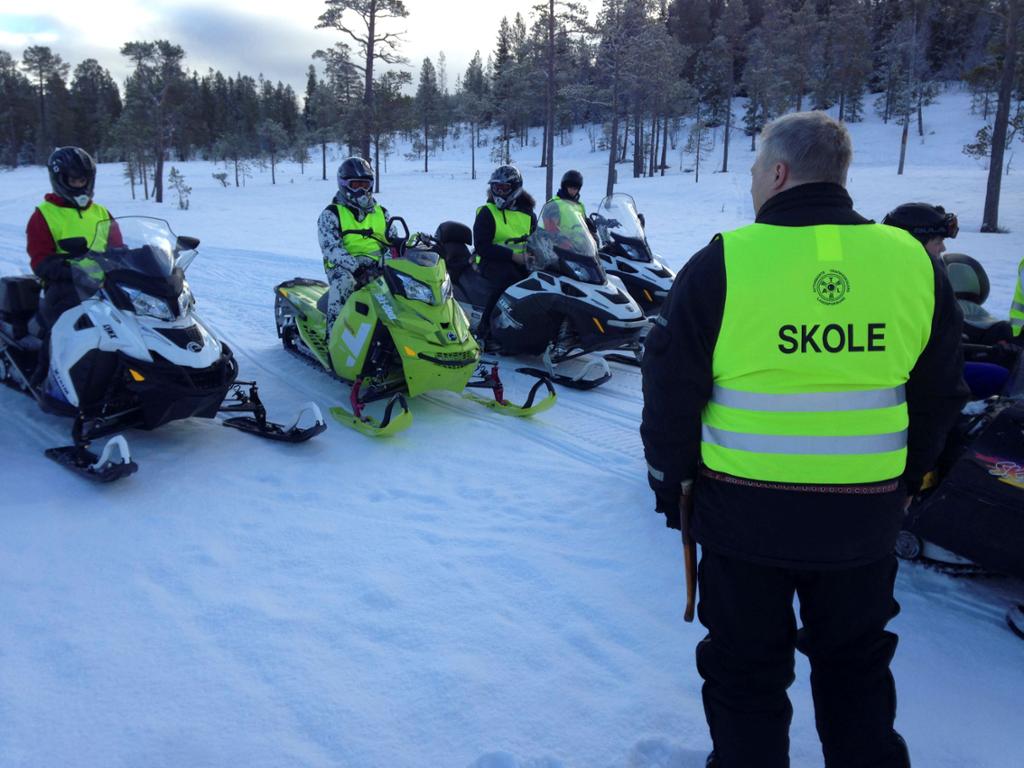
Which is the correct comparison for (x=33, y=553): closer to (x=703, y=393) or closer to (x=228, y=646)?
(x=228, y=646)

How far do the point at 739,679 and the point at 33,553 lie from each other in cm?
313

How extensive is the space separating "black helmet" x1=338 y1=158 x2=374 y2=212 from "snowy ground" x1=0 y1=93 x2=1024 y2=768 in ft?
6.44

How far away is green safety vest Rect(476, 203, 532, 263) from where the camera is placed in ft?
23.7

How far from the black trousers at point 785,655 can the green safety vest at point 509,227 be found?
5.68 m

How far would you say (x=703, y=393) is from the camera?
1.76 metres

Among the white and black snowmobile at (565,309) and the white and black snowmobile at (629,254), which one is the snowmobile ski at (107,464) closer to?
the white and black snowmobile at (565,309)

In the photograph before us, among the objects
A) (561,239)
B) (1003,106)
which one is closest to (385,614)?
(561,239)

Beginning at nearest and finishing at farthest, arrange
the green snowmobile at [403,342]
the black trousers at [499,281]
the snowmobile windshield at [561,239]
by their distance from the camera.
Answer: the green snowmobile at [403,342] → the snowmobile windshield at [561,239] → the black trousers at [499,281]

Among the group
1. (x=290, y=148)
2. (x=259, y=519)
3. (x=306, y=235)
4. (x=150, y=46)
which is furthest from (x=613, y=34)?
(x=290, y=148)

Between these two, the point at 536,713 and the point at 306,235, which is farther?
the point at 306,235

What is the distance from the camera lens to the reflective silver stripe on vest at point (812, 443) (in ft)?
5.50

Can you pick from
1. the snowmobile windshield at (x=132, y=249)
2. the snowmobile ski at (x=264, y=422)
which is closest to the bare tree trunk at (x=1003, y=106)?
the snowmobile ski at (x=264, y=422)

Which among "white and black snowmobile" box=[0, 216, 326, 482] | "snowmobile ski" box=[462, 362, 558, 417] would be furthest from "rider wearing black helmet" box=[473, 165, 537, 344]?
"white and black snowmobile" box=[0, 216, 326, 482]

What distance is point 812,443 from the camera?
5.50 feet
